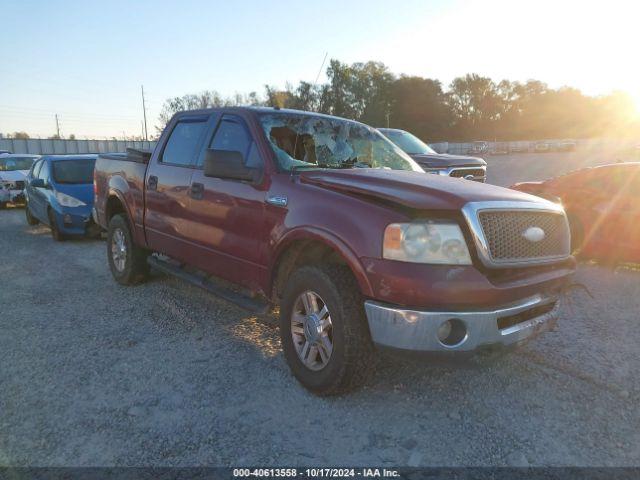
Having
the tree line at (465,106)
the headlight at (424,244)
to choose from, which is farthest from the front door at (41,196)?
the tree line at (465,106)

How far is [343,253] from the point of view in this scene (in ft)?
10.1

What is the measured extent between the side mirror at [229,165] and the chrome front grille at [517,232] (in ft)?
5.42

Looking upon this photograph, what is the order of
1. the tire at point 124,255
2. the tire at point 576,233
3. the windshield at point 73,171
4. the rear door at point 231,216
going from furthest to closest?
the windshield at point 73,171
the tire at point 576,233
the tire at point 124,255
the rear door at point 231,216

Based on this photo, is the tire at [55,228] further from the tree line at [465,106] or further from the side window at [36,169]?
the tree line at [465,106]

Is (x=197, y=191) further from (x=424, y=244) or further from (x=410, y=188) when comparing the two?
(x=424, y=244)

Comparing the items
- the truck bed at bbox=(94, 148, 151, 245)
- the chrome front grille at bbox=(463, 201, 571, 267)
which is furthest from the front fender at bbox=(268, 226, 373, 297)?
the truck bed at bbox=(94, 148, 151, 245)

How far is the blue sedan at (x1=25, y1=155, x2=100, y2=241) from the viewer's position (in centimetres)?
911

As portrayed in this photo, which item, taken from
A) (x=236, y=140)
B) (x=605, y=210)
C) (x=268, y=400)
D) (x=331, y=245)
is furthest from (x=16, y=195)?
(x=605, y=210)

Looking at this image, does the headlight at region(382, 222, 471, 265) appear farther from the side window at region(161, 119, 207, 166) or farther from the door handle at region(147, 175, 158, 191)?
the door handle at region(147, 175, 158, 191)

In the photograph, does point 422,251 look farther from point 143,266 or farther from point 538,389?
point 143,266

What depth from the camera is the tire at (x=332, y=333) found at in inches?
120

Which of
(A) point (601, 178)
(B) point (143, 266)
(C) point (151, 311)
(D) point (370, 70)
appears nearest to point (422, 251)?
(C) point (151, 311)

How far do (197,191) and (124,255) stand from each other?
2.07m

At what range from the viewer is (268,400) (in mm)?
3297
